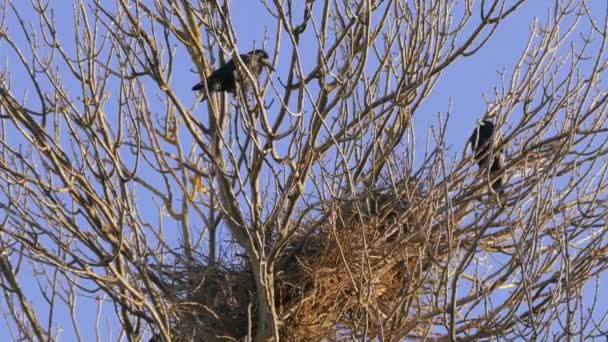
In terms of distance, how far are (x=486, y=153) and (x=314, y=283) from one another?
1.01m

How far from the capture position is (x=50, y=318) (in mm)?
5113

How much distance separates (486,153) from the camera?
5930mm

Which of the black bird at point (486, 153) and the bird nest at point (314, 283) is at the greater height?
the black bird at point (486, 153)

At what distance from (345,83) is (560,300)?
1283 mm

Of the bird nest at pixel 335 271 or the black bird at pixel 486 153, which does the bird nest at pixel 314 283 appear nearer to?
the bird nest at pixel 335 271

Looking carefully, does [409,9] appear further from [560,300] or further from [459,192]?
[560,300]

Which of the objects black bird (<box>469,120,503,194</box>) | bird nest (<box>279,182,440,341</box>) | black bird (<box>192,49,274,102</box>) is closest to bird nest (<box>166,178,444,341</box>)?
bird nest (<box>279,182,440,341</box>)

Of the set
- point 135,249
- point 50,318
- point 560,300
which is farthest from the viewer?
point 135,249

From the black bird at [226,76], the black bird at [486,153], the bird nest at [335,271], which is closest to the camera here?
the bird nest at [335,271]

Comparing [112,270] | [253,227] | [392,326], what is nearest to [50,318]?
[112,270]

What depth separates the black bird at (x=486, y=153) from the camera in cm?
583

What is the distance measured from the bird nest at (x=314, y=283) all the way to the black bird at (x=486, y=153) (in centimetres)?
40

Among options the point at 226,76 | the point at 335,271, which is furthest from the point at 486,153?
the point at 226,76

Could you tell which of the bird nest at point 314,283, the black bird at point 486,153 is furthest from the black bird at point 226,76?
the black bird at point 486,153
